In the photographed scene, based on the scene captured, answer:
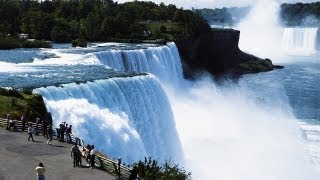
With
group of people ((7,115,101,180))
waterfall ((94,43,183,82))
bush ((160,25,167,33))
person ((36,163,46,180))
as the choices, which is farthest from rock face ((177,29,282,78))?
person ((36,163,46,180))

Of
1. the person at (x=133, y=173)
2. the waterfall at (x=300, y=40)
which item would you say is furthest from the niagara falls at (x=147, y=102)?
the waterfall at (x=300, y=40)

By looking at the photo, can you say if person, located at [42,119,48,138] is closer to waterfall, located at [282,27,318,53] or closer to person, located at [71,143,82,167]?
person, located at [71,143,82,167]

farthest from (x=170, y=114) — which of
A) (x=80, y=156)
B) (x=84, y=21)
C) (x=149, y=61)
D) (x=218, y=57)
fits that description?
(x=84, y=21)

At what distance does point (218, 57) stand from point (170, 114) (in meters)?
52.8

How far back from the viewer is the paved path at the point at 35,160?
65.5 ft

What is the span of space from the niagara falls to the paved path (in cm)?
4

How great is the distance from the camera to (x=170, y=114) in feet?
128

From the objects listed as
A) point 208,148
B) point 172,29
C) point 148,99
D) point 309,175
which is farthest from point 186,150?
point 172,29

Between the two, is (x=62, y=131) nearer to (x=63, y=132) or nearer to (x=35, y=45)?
(x=63, y=132)

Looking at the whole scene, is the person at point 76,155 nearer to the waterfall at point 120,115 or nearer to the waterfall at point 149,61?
the waterfall at point 120,115

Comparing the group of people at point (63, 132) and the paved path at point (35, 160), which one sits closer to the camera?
the paved path at point (35, 160)

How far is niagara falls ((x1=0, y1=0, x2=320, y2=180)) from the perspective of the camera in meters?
24.9

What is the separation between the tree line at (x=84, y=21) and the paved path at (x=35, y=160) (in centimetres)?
5376

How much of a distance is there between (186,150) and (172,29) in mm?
50785
